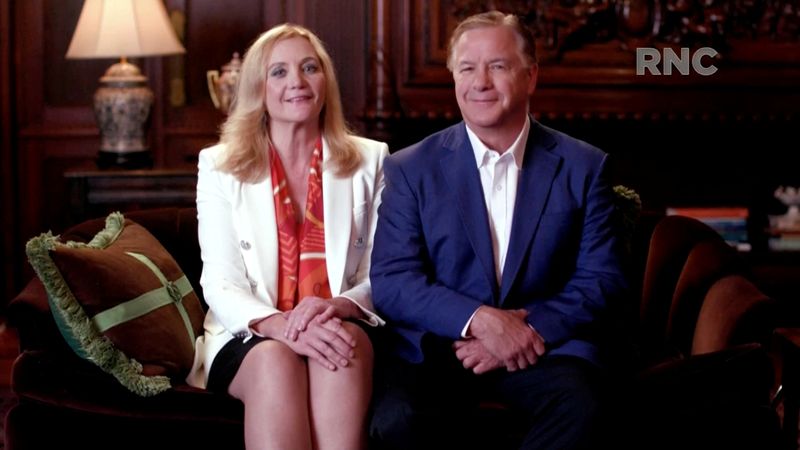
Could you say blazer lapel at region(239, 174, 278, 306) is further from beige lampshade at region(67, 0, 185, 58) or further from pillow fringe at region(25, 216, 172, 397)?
beige lampshade at region(67, 0, 185, 58)

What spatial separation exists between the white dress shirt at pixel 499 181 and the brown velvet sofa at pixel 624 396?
306 mm

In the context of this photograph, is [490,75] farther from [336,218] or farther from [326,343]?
[326,343]

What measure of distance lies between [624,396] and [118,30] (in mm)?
2416

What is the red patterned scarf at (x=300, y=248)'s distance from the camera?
2652 millimetres

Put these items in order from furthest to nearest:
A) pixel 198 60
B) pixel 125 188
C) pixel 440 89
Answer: pixel 198 60
pixel 440 89
pixel 125 188

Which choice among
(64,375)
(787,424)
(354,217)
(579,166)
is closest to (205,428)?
(64,375)

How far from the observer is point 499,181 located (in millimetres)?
2590

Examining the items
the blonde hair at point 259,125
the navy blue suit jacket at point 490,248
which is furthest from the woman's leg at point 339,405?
the blonde hair at point 259,125

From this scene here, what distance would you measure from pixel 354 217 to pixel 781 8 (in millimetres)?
2338

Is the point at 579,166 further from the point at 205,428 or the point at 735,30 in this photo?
the point at 735,30

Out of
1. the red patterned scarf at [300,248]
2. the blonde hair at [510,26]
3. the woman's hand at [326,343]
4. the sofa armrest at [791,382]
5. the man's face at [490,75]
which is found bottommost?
the sofa armrest at [791,382]

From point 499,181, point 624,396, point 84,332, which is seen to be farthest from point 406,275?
point 84,332

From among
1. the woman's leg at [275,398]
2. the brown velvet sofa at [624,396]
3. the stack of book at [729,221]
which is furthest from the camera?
the stack of book at [729,221]

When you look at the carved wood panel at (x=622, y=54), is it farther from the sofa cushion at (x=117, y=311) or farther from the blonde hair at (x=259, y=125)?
the sofa cushion at (x=117, y=311)
